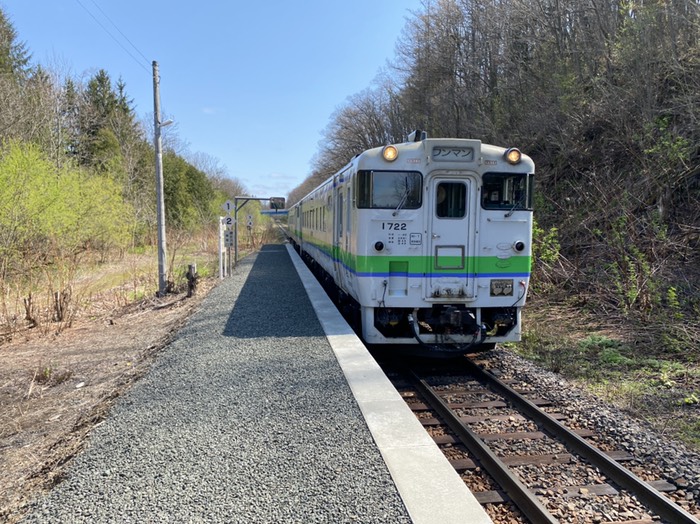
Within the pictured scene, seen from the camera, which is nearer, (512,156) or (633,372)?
(633,372)

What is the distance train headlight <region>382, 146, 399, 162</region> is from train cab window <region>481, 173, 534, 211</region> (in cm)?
130

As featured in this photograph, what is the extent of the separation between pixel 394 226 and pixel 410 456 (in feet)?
12.0

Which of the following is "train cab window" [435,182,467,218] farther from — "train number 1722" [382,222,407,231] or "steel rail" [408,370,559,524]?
"steel rail" [408,370,559,524]

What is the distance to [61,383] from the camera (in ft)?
23.7

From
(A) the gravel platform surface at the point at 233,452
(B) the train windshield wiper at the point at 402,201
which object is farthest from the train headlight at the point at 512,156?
(A) the gravel platform surface at the point at 233,452

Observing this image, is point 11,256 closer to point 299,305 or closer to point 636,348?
point 299,305

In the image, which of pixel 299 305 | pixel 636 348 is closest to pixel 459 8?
pixel 299 305

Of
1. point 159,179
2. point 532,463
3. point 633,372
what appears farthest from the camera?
point 159,179

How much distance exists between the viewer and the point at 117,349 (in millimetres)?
8953

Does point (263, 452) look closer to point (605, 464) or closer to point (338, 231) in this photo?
point (605, 464)

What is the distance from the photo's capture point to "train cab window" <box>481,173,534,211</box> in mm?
6711

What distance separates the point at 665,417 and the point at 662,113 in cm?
944

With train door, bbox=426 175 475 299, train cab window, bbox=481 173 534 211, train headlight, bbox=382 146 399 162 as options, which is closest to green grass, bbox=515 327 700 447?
train door, bbox=426 175 475 299

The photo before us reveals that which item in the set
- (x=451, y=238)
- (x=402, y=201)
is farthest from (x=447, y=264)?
(x=402, y=201)
